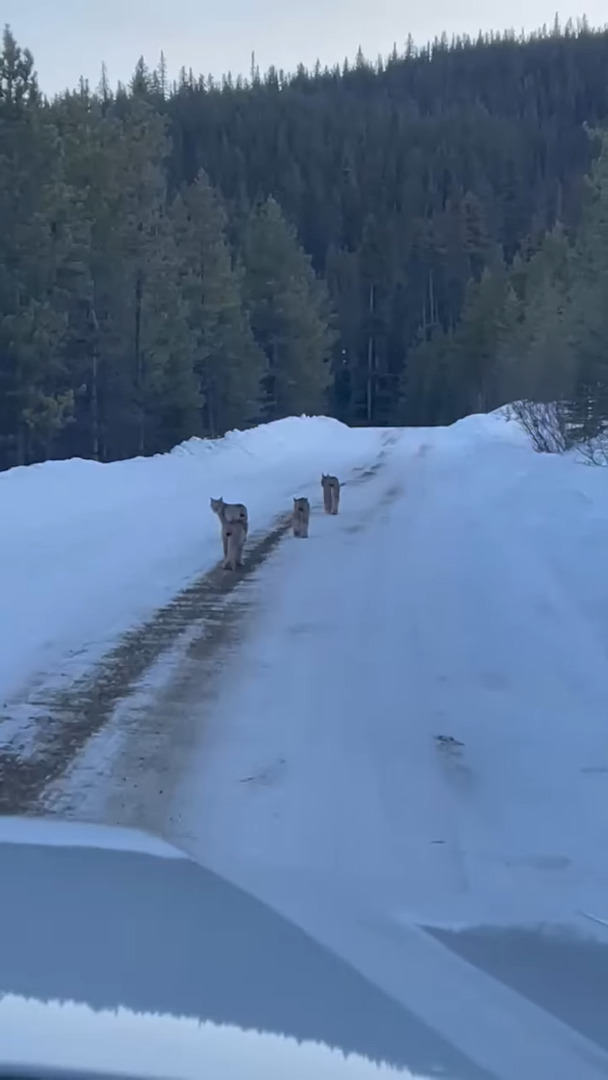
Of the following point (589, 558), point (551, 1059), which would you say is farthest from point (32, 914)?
point (589, 558)

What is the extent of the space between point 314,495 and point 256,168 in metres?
99.4

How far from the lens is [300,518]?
1636 centimetres

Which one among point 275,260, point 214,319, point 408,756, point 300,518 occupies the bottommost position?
point 408,756

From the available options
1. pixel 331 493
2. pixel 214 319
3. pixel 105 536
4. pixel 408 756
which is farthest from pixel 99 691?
pixel 214 319

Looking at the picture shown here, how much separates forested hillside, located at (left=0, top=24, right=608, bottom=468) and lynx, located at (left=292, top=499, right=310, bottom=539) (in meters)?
8.95

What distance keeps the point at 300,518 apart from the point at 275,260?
44391mm

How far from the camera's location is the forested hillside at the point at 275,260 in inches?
1284

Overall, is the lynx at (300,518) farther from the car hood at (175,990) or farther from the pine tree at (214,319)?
the pine tree at (214,319)

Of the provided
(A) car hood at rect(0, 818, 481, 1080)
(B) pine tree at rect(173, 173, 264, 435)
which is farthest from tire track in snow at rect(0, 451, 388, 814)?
(B) pine tree at rect(173, 173, 264, 435)

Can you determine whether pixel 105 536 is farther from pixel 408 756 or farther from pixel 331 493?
pixel 408 756

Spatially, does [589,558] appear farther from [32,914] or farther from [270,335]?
[270,335]

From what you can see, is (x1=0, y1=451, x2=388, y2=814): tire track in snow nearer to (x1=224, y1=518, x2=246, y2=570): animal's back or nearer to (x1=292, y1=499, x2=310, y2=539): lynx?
(x1=224, y1=518, x2=246, y2=570): animal's back

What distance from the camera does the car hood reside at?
3.21 metres

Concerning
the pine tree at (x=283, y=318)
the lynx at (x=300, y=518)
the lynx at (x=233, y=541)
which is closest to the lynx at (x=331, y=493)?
the lynx at (x=300, y=518)
